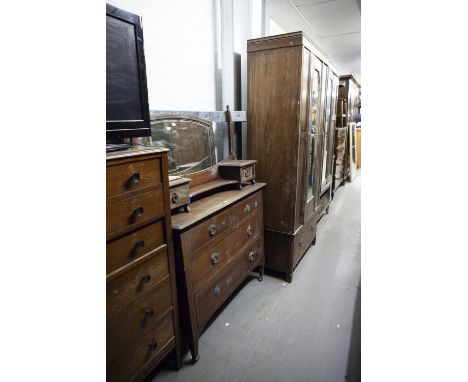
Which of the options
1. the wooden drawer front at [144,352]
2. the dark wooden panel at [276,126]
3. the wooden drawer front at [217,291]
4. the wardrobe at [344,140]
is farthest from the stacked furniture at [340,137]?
the wooden drawer front at [144,352]

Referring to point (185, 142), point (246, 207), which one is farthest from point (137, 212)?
point (246, 207)

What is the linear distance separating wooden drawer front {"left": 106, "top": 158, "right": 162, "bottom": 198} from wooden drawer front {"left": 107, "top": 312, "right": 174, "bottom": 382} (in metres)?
0.70

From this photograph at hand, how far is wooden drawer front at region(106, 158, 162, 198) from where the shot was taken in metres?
1.09

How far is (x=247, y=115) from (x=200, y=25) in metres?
0.77

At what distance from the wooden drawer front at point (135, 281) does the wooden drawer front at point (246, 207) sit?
67 cm

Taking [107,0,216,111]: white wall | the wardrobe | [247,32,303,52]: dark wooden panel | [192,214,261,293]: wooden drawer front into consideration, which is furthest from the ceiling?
[192,214,261,293]: wooden drawer front

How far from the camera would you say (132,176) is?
116 cm

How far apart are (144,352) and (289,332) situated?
3.19ft

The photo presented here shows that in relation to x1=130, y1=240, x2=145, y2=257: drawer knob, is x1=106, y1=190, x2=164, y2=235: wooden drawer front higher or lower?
higher

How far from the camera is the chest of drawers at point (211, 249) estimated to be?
1517 millimetres

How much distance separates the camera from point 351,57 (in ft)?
23.9

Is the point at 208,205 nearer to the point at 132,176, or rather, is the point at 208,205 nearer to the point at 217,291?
the point at 217,291

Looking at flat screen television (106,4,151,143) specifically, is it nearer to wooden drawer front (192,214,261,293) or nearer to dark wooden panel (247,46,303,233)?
wooden drawer front (192,214,261,293)
